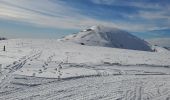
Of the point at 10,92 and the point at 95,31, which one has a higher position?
the point at 95,31

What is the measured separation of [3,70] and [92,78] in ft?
18.9

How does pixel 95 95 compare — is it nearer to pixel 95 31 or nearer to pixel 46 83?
pixel 46 83

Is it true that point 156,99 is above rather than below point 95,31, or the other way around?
below

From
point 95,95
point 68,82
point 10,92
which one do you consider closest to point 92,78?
point 68,82

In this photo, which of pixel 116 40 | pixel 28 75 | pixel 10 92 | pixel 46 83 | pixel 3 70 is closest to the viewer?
pixel 10 92

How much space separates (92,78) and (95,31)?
5213 inches

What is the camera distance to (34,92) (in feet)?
42.0

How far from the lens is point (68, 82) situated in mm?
16172

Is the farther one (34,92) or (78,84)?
(78,84)

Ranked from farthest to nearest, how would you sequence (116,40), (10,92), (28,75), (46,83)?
(116,40), (28,75), (46,83), (10,92)

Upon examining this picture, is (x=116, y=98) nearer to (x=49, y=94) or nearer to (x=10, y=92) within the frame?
(x=49, y=94)

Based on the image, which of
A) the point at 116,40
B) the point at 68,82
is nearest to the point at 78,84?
the point at 68,82

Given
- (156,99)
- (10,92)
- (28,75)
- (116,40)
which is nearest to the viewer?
(10,92)

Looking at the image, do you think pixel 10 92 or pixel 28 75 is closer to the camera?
pixel 10 92
